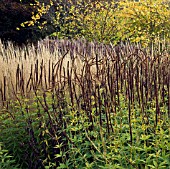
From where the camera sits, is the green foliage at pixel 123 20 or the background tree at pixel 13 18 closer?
the green foliage at pixel 123 20

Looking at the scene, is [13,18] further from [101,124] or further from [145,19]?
[101,124]

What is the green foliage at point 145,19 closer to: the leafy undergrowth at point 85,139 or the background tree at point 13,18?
the background tree at point 13,18

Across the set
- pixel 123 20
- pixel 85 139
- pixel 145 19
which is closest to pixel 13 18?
pixel 123 20

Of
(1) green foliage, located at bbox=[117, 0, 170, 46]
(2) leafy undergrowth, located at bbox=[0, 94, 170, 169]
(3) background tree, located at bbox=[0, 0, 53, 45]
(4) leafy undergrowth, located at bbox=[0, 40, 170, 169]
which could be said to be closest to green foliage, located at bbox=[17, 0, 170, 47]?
(1) green foliage, located at bbox=[117, 0, 170, 46]

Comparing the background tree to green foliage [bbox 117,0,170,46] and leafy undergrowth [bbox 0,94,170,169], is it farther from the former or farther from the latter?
leafy undergrowth [bbox 0,94,170,169]

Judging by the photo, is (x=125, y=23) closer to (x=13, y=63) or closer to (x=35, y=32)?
(x=35, y=32)

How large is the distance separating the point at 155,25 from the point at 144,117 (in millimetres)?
8039

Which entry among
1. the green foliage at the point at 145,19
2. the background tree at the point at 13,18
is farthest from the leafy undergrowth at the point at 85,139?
the background tree at the point at 13,18

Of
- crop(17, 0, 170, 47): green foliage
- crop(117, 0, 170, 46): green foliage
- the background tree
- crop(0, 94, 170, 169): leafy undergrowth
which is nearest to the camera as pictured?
crop(0, 94, 170, 169): leafy undergrowth

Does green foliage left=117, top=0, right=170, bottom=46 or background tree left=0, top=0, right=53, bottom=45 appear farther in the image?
background tree left=0, top=0, right=53, bottom=45

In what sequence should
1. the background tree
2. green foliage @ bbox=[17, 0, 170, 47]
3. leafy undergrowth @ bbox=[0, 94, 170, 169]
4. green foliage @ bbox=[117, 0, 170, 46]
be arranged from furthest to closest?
1. the background tree
2. green foliage @ bbox=[17, 0, 170, 47]
3. green foliage @ bbox=[117, 0, 170, 46]
4. leafy undergrowth @ bbox=[0, 94, 170, 169]

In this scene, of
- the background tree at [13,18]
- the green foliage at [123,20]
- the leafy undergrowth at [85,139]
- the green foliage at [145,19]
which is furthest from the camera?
the background tree at [13,18]

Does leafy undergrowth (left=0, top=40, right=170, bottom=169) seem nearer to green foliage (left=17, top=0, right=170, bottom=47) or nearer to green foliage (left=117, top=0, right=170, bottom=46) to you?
green foliage (left=117, top=0, right=170, bottom=46)

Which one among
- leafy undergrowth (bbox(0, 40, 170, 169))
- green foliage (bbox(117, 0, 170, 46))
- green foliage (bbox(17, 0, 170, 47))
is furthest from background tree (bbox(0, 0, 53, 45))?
leafy undergrowth (bbox(0, 40, 170, 169))
